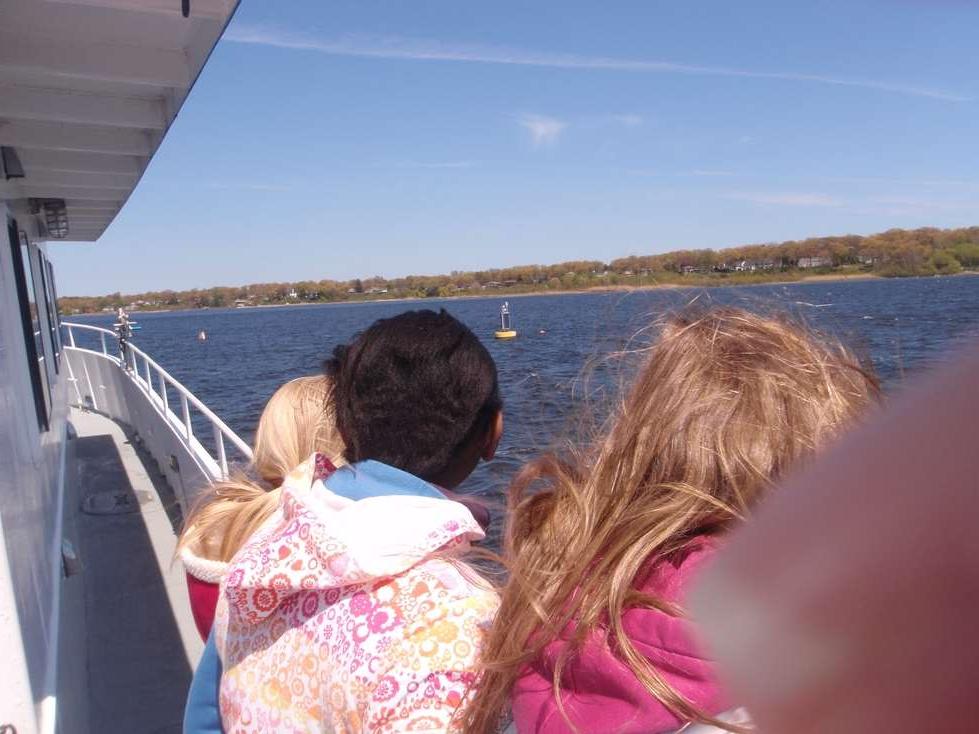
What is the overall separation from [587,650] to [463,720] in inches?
12.0

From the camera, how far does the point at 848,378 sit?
4.30 ft

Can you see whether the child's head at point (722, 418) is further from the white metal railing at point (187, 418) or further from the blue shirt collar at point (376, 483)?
the white metal railing at point (187, 418)

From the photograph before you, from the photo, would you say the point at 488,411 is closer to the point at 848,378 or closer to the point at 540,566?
the point at 540,566

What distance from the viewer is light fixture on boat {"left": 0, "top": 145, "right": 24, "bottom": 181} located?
13.5 ft

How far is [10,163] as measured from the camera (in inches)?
169

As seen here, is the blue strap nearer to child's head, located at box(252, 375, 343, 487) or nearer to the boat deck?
child's head, located at box(252, 375, 343, 487)

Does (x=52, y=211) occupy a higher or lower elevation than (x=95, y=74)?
lower

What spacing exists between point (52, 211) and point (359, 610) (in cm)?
609

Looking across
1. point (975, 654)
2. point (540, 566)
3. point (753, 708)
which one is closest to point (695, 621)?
point (753, 708)

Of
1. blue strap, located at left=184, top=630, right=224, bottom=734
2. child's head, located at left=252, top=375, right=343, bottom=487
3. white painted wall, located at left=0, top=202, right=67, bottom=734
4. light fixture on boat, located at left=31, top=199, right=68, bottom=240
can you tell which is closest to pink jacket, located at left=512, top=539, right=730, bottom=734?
blue strap, located at left=184, top=630, right=224, bottom=734

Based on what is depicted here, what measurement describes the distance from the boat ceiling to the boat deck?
5.58 feet

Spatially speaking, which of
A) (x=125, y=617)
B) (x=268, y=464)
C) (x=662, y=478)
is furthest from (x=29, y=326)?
(x=662, y=478)

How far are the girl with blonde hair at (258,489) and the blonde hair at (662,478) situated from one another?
2.58ft

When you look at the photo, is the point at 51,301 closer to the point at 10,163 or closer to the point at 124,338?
the point at 124,338
